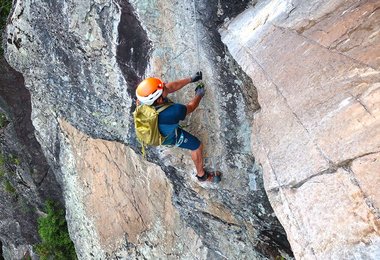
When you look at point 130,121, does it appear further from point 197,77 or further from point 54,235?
point 54,235

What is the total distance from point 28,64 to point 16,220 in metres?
7.24

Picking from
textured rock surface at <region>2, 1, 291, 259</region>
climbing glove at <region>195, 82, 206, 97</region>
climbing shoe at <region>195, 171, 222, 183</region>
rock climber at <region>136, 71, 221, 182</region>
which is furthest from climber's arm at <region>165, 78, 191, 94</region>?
climbing shoe at <region>195, 171, 222, 183</region>

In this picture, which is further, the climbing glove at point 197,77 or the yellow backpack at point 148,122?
the climbing glove at point 197,77

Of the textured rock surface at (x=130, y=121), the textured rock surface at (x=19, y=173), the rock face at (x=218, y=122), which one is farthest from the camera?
the textured rock surface at (x=19, y=173)

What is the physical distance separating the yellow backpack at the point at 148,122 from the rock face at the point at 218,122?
96cm

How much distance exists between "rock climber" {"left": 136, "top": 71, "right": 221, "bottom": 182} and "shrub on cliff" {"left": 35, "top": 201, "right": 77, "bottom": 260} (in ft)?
26.6

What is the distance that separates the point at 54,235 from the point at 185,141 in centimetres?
889

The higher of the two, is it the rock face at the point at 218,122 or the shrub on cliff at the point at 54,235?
the rock face at the point at 218,122

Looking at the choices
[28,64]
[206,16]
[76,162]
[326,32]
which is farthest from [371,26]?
[76,162]

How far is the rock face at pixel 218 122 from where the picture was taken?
3.55 m

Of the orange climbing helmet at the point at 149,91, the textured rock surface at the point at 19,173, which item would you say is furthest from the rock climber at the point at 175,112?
the textured rock surface at the point at 19,173

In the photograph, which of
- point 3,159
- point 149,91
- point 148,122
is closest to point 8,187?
point 3,159

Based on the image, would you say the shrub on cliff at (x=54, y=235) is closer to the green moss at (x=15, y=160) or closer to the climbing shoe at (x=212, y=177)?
the green moss at (x=15, y=160)

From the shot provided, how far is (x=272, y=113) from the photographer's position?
4555 millimetres
